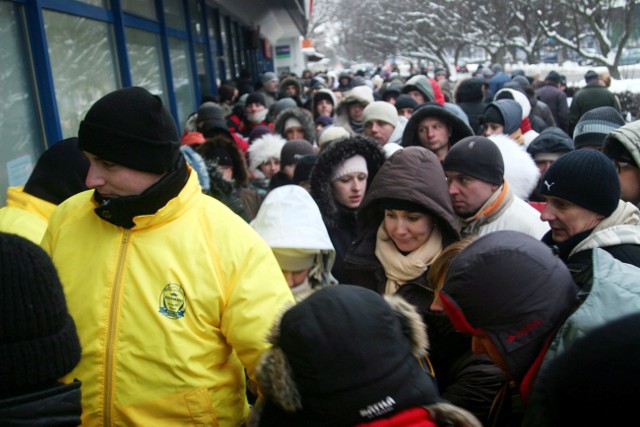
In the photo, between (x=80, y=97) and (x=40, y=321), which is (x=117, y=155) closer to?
(x=40, y=321)

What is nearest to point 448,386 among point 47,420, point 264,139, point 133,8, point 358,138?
point 47,420

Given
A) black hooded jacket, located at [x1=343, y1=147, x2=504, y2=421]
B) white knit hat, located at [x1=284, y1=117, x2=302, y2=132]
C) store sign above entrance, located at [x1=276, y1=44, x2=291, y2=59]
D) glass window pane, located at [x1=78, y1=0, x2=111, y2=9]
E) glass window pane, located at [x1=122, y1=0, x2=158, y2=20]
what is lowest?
black hooded jacket, located at [x1=343, y1=147, x2=504, y2=421]

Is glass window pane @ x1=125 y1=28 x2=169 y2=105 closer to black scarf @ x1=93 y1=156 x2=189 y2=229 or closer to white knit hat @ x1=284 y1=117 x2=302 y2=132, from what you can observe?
white knit hat @ x1=284 y1=117 x2=302 y2=132

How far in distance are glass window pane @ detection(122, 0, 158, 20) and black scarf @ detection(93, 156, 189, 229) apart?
4.88 metres

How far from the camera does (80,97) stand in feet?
15.5

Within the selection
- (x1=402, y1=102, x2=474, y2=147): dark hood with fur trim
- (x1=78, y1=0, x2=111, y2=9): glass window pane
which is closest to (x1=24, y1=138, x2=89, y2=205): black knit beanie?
(x1=402, y1=102, x2=474, y2=147): dark hood with fur trim

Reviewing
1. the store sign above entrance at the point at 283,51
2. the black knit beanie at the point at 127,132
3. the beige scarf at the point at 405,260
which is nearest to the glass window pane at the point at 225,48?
the beige scarf at the point at 405,260

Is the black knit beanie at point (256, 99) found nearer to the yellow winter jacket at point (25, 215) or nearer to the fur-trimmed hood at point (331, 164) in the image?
the fur-trimmed hood at point (331, 164)

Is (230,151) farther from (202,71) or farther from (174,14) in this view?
(202,71)

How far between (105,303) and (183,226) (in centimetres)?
32

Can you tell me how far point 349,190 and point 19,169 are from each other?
2189 millimetres

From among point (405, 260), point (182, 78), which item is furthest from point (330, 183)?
point (182, 78)

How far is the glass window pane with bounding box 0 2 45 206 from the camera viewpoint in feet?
11.6

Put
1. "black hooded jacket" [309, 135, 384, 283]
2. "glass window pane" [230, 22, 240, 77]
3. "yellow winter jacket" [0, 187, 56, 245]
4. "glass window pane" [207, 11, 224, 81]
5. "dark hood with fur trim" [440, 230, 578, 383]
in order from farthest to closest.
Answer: "glass window pane" [230, 22, 240, 77] < "glass window pane" [207, 11, 224, 81] < "black hooded jacket" [309, 135, 384, 283] < "yellow winter jacket" [0, 187, 56, 245] < "dark hood with fur trim" [440, 230, 578, 383]
